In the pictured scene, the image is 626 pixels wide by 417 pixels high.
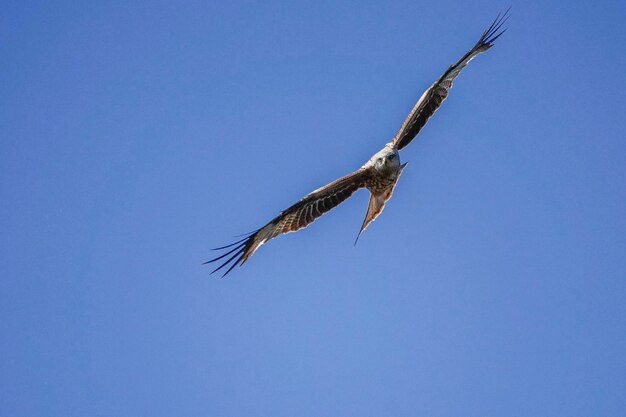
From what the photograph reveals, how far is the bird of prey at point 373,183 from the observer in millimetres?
9117

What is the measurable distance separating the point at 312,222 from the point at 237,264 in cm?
121

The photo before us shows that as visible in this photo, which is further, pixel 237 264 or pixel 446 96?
pixel 446 96

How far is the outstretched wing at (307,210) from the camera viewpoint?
9.27 m

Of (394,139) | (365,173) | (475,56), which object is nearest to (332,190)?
(365,173)

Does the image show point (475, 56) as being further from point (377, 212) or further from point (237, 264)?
point (237, 264)

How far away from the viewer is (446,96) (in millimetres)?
9734

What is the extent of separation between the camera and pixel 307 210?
9547 millimetres

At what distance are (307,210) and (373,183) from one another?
100 cm

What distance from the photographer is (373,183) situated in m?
9.35

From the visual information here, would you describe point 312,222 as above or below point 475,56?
below

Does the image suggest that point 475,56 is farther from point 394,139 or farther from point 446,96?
point 394,139

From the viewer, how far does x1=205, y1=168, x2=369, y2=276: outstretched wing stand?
9266 millimetres

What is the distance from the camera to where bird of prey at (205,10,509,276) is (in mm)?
9117

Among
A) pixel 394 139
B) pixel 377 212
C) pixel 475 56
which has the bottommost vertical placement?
pixel 377 212
